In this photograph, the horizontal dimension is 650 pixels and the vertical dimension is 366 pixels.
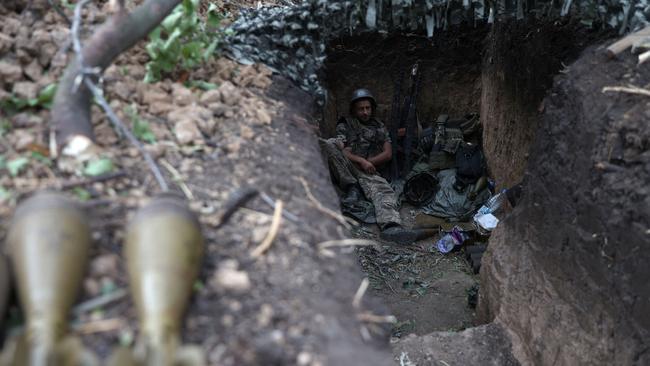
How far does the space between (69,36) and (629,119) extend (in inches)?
117

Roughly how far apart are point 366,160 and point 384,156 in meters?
0.25

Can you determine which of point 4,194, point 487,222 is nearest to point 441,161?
point 487,222

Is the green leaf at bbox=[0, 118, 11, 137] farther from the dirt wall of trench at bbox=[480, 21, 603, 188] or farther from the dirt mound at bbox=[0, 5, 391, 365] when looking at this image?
the dirt wall of trench at bbox=[480, 21, 603, 188]

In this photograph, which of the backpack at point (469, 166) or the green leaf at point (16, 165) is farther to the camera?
the backpack at point (469, 166)

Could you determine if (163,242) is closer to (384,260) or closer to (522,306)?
(522,306)

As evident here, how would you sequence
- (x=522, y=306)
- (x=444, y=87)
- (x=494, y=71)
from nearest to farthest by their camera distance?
(x=522, y=306), (x=494, y=71), (x=444, y=87)

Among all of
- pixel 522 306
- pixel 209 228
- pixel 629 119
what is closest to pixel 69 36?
pixel 209 228

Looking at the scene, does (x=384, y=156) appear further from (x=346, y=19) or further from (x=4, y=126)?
(x=4, y=126)

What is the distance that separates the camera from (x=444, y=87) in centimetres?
724

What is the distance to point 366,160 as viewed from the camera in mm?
6434

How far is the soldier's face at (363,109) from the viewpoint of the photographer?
6.44 meters

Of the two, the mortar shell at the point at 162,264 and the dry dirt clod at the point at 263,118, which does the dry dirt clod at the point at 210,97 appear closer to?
the dry dirt clod at the point at 263,118

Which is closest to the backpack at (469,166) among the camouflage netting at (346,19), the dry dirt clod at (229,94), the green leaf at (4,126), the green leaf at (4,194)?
the camouflage netting at (346,19)

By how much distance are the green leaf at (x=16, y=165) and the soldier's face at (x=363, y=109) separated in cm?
485
